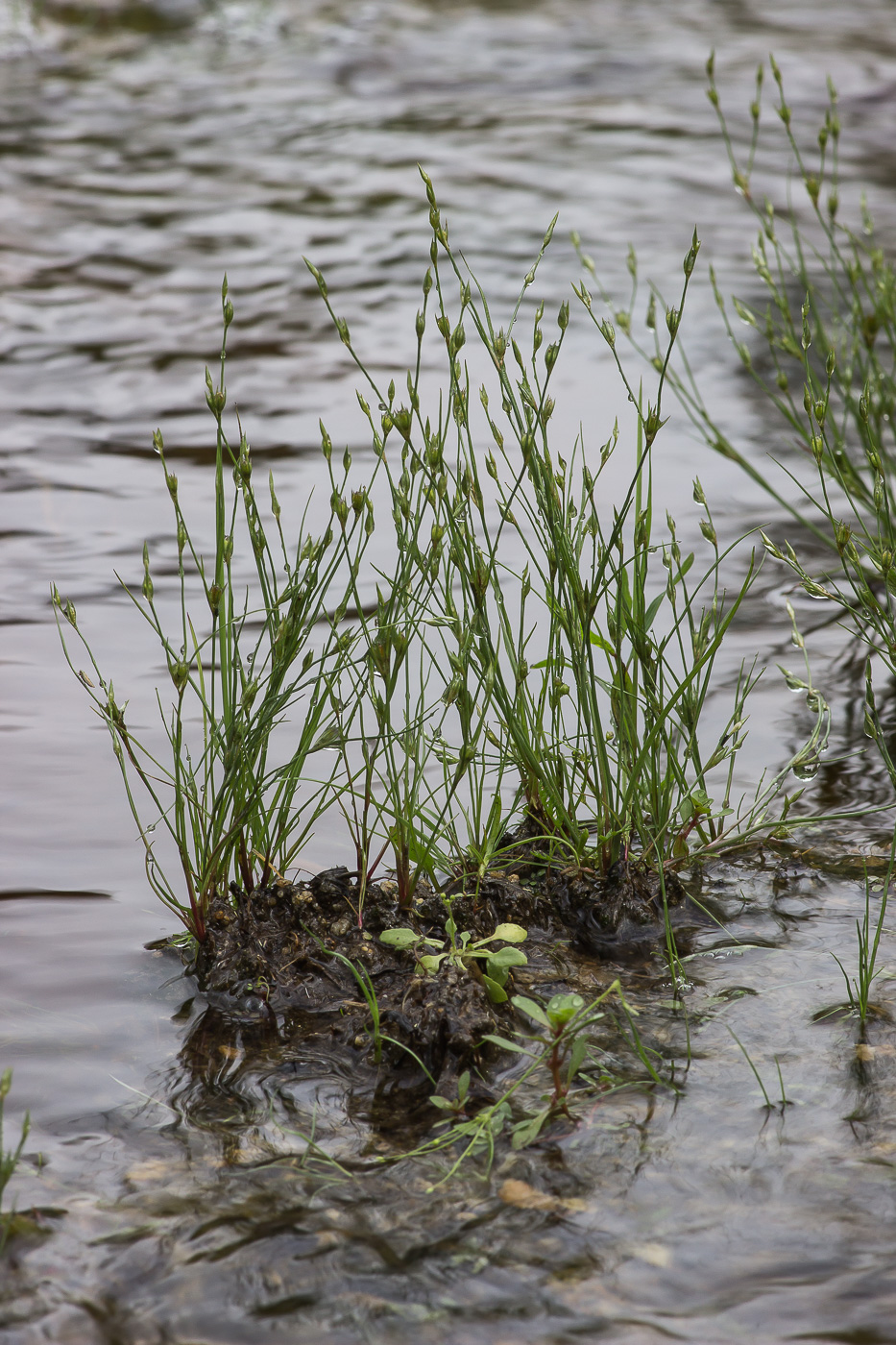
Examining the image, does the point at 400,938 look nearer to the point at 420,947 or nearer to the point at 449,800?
the point at 420,947

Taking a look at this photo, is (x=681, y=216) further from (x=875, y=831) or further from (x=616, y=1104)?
(x=616, y=1104)

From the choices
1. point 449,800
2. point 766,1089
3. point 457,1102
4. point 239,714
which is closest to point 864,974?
point 766,1089

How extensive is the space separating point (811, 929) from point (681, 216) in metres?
5.66

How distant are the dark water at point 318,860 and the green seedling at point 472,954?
257mm

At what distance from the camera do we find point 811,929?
244 cm

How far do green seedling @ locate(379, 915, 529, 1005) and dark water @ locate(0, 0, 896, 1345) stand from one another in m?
0.26

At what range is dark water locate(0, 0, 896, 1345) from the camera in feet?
5.59

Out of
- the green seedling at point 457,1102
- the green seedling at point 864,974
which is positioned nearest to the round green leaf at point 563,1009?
the green seedling at point 457,1102

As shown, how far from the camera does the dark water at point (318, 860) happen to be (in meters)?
1.71

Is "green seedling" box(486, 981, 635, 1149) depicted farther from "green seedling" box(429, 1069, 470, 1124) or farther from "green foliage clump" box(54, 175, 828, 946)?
"green foliage clump" box(54, 175, 828, 946)

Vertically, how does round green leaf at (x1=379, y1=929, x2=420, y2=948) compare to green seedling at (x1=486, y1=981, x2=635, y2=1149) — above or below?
above

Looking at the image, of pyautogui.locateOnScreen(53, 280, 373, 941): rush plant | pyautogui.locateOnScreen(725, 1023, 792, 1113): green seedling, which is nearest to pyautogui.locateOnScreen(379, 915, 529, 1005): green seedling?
pyautogui.locateOnScreen(53, 280, 373, 941): rush plant

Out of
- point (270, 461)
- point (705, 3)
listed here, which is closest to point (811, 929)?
point (270, 461)

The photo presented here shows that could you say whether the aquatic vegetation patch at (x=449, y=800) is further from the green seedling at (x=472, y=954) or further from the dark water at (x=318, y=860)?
the dark water at (x=318, y=860)
